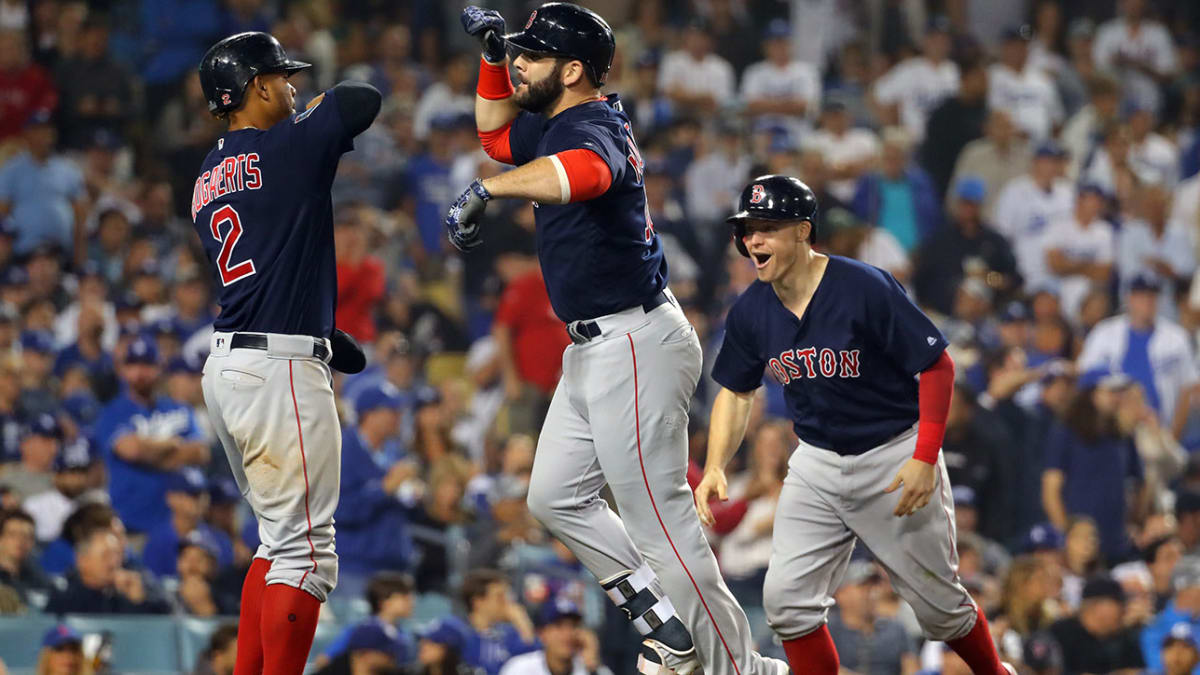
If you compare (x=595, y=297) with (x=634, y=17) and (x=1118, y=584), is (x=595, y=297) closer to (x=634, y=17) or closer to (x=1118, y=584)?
(x=1118, y=584)

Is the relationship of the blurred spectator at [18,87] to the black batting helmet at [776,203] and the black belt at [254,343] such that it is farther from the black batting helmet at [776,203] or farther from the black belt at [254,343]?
the black batting helmet at [776,203]

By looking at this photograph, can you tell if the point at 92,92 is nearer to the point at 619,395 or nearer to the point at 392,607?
the point at 392,607

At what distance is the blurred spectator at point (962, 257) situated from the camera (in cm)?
1248

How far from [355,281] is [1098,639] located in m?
5.26

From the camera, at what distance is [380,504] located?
30.7ft

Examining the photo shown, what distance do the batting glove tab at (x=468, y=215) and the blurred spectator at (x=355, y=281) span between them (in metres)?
6.39

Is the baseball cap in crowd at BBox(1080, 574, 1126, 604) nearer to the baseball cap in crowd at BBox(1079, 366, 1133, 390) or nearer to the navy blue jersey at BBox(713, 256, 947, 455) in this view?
the baseball cap in crowd at BBox(1079, 366, 1133, 390)

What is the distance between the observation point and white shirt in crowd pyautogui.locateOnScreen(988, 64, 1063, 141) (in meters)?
14.3

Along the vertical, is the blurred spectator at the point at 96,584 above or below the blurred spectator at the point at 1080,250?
below

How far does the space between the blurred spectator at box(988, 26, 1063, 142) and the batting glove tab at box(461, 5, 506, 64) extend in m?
9.32

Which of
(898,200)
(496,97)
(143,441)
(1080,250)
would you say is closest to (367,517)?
(143,441)

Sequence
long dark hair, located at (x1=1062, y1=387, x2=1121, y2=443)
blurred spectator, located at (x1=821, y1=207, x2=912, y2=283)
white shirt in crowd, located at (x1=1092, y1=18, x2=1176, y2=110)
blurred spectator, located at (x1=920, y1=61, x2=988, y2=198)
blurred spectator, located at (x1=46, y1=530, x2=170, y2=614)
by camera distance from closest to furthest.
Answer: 1. blurred spectator, located at (x1=46, y1=530, x2=170, y2=614)
2. long dark hair, located at (x1=1062, y1=387, x2=1121, y2=443)
3. blurred spectator, located at (x1=821, y1=207, x2=912, y2=283)
4. blurred spectator, located at (x1=920, y1=61, x2=988, y2=198)
5. white shirt in crowd, located at (x1=1092, y1=18, x2=1176, y2=110)

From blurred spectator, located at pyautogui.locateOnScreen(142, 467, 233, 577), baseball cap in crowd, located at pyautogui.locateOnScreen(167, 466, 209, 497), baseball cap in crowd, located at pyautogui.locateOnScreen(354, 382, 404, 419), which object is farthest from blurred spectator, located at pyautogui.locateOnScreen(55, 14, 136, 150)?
blurred spectator, located at pyautogui.locateOnScreen(142, 467, 233, 577)

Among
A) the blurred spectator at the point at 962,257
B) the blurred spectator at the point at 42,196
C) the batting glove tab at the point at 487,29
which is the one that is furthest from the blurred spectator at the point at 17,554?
the blurred spectator at the point at 962,257
